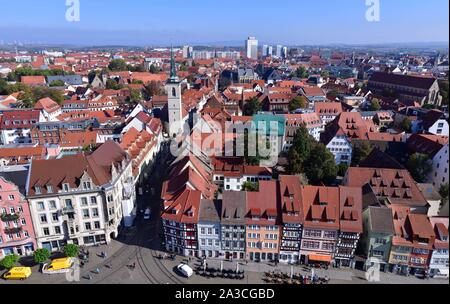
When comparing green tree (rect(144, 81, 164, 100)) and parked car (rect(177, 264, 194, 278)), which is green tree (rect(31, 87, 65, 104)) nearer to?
green tree (rect(144, 81, 164, 100))

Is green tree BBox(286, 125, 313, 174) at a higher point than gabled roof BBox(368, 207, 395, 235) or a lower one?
higher

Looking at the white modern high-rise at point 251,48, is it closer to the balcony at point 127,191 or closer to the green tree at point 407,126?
the green tree at point 407,126

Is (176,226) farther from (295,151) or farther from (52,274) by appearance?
(295,151)

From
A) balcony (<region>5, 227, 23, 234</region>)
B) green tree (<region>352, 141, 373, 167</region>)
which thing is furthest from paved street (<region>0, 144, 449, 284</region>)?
green tree (<region>352, 141, 373, 167</region>)

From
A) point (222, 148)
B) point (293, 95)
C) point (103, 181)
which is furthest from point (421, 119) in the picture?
point (103, 181)

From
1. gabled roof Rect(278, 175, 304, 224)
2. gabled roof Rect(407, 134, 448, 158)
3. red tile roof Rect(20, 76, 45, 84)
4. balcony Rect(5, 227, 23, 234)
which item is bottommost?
balcony Rect(5, 227, 23, 234)

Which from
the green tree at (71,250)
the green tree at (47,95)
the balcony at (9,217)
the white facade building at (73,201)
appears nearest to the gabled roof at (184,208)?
the white facade building at (73,201)
